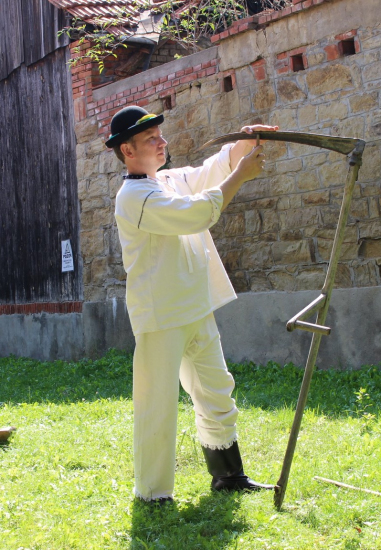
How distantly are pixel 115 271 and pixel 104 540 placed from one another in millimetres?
6079

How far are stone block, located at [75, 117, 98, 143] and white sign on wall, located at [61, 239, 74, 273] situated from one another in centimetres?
146

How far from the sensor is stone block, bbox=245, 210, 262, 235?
753 cm

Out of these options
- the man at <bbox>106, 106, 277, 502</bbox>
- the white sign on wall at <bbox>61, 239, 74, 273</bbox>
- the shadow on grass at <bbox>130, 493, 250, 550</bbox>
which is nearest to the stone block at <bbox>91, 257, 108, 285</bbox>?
the white sign on wall at <bbox>61, 239, 74, 273</bbox>

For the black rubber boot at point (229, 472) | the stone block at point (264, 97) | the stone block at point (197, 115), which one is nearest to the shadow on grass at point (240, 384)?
the black rubber boot at point (229, 472)

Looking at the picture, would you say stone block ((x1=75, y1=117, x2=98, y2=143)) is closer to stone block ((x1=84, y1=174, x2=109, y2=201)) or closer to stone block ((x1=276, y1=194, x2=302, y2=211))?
stone block ((x1=84, y1=174, x2=109, y2=201))

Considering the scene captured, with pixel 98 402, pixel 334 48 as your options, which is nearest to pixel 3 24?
pixel 334 48

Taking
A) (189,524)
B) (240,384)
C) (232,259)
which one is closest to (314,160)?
(232,259)

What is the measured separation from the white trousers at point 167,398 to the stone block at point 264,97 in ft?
13.4

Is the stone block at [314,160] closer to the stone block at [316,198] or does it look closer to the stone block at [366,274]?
the stone block at [316,198]

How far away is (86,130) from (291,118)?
3473mm

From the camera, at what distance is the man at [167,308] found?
11.9ft

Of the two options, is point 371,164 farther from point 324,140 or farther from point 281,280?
point 324,140

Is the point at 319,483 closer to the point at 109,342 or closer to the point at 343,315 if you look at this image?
the point at 343,315

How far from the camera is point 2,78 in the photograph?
11.4 meters
